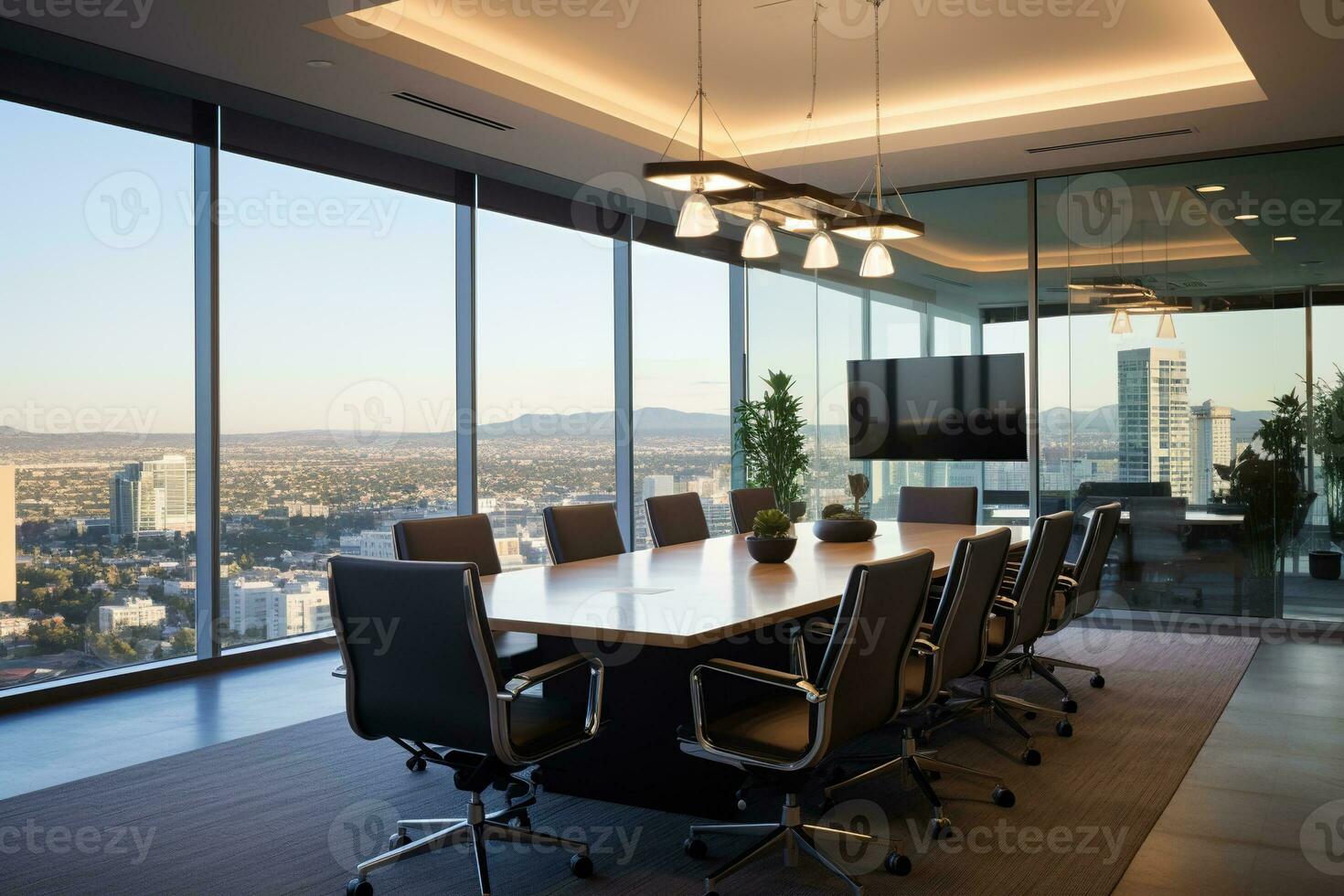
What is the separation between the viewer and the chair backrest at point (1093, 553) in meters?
5.25

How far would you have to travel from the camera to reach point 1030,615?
15.2 ft

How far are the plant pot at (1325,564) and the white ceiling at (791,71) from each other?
106 inches

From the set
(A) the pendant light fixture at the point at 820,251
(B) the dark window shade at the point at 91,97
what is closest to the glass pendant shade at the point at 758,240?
(A) the pendant light fixture at the point at 820,251

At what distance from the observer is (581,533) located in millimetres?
5180

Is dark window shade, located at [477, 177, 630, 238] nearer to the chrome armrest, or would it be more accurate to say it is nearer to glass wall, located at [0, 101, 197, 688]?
glass wall, located at [0, 101, 197, 688]

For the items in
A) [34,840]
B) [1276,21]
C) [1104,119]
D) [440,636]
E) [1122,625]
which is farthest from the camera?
[1122,625]

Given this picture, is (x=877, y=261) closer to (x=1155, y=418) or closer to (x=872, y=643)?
(x=872, y=643)

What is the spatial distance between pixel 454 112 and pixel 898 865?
466 cm

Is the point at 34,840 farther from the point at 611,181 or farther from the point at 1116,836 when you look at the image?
the point at 611,181

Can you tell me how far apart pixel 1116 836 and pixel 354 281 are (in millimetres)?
5417

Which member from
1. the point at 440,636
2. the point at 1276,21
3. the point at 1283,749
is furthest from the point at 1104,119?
the point at 440,636

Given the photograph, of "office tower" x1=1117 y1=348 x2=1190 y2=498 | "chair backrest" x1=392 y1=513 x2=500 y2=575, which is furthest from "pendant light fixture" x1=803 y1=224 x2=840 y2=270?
"office tower" x1=1117 y1=348 x2=1190 y2=498

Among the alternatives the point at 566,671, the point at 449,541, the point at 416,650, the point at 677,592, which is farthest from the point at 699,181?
the point at 416,650

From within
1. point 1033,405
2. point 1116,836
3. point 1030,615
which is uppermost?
point 1033,405
